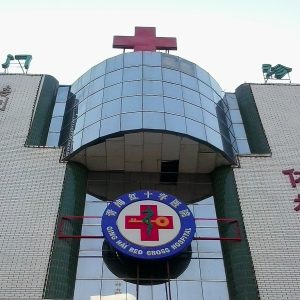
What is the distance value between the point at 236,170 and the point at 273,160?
2.13m

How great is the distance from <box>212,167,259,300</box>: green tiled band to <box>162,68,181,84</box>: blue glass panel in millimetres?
5652

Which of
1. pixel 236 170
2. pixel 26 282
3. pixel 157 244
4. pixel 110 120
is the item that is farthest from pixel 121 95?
pixel 26 282

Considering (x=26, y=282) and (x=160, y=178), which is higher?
(x=160, y=178)

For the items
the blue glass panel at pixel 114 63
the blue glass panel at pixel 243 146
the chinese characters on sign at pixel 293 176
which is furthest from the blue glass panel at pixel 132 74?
the chinese characters on sign at pixel 293 176

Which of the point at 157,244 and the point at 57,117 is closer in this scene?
the point at 157,244

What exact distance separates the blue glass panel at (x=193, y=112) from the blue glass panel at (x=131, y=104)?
245 cm

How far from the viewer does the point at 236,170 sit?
24.9 meters

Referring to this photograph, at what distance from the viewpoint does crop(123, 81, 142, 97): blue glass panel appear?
2600 cm

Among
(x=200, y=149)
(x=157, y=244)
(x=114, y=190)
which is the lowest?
(x=157, y=244)

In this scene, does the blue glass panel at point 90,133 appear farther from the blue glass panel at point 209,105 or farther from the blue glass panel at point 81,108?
the blue glass panel at point 209,105

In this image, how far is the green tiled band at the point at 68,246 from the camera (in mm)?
19469

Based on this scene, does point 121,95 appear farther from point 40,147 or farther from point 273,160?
point 273,160

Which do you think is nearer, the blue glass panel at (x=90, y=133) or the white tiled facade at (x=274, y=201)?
the white tiled facade at (x=274, y=201)

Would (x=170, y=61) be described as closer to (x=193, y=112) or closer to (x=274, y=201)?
(x=193, y=112)
